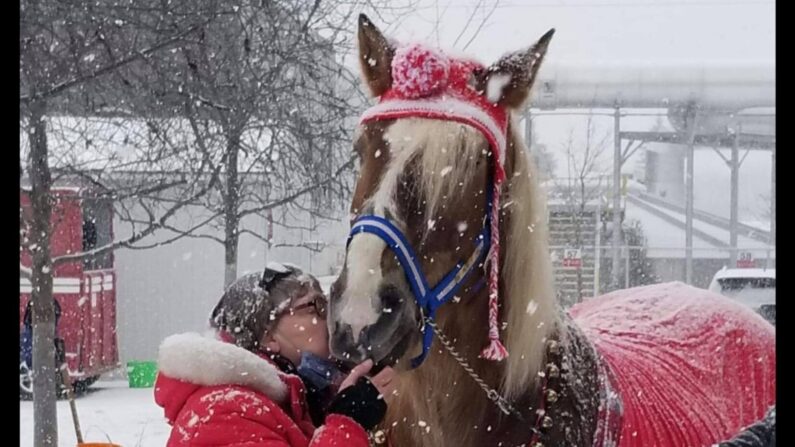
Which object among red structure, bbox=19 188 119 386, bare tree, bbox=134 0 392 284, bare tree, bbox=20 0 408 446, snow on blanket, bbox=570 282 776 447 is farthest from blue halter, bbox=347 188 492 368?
red structure, bbox=19 188 119 386

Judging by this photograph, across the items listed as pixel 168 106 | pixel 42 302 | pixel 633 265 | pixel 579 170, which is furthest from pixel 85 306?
pixel 633 265

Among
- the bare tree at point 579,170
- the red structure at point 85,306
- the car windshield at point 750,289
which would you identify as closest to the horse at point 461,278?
the car windshield at point 750,289

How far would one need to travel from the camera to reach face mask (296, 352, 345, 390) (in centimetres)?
179

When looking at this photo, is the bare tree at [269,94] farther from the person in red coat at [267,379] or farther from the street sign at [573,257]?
the street sign at [573,257]

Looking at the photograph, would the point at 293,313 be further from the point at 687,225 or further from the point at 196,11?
the point at 687,225

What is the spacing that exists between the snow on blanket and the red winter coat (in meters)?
0.71

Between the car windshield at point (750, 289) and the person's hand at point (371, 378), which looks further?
the car windshield at point (750, 289)

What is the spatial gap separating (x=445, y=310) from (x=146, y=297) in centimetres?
707

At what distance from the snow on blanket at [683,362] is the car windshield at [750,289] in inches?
122

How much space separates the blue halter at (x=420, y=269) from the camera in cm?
150

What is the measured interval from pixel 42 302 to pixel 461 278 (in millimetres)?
2341

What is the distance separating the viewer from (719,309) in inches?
97.5
